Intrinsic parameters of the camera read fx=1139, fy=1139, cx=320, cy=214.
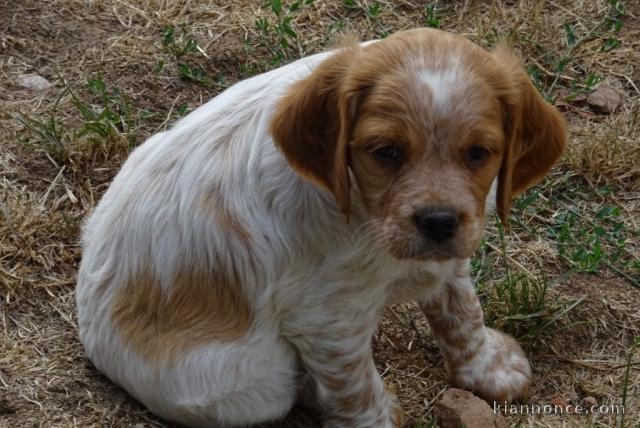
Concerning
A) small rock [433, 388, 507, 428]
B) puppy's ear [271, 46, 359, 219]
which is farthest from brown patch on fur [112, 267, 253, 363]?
small rock [433, 388, 507, 428]

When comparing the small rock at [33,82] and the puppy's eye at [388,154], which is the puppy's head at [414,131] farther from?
the small rock at [33,82]

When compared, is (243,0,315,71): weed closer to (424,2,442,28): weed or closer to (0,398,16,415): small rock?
(424,2,442,28): weed

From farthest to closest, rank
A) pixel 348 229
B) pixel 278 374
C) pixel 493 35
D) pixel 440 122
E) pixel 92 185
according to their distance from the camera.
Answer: pixel 493 35
pixel 92 185
pixel 278 374
pixel 348 229
pixel 440 122

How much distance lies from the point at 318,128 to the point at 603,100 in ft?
11.1

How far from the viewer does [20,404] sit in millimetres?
5133

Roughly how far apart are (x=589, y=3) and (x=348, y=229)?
4.11 m

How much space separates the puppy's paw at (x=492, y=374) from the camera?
536 cm

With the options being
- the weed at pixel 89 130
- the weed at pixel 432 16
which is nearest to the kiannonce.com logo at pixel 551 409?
the weed at pixel 89 130

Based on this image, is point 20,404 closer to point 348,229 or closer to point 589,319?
point 348,229

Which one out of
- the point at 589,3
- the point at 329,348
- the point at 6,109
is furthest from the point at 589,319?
the point at 6,109

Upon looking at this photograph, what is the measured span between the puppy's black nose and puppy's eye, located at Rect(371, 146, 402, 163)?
0.22m

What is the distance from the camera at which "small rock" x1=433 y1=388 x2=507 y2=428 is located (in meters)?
5.02

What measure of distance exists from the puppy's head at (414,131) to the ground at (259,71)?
1.35 metres

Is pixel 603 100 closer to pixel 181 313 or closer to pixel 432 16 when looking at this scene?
pixel 432 16
